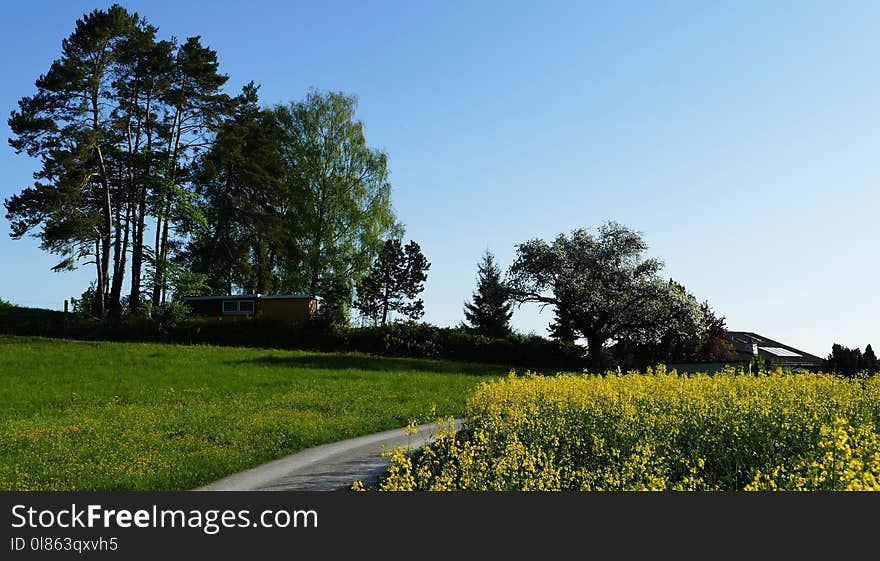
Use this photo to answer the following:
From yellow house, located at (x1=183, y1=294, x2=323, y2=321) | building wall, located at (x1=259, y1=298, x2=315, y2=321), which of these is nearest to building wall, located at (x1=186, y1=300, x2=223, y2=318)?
yellow house, located at (x1=183, y1=294, x2=323, y2=321)

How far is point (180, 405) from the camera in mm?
20906

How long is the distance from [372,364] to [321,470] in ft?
67.9

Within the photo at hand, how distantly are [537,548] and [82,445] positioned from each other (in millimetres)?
11112

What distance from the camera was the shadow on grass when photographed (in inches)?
1237

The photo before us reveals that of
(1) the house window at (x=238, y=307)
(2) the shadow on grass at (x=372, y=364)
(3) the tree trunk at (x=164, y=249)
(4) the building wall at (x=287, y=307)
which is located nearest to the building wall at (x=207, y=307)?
(1) the house window at (x=238, y=307)

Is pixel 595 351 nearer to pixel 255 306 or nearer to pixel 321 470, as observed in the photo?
pixel 255 306

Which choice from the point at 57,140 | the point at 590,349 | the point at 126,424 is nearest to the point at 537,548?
the point at 126,424

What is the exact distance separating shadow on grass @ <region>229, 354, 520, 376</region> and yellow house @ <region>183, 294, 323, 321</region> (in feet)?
25.7

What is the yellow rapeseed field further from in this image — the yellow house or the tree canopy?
the yellow house

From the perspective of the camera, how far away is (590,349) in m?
40.3

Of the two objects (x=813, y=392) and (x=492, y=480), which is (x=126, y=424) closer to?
(x=492, y=480)

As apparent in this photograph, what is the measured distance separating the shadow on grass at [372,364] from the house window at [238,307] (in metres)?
11.3

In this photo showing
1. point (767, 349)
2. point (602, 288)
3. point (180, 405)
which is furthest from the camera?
point (767, 349)

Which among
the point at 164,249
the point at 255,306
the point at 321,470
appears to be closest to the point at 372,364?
the point at 255,306
